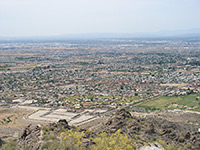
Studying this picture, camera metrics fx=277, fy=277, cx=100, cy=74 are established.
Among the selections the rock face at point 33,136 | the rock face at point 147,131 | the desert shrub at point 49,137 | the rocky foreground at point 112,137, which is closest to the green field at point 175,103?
the rocky foreground at point 112,137

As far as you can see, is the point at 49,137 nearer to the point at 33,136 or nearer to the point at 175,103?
the point at 33,136

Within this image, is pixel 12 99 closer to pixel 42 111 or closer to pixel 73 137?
pixel 42 111

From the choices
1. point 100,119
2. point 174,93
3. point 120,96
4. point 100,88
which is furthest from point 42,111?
point 174,93

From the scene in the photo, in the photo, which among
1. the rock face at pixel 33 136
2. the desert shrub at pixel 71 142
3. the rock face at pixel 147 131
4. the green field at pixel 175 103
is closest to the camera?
the desert shrub at pixel 71 142

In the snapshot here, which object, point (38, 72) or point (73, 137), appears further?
point (38, 72)

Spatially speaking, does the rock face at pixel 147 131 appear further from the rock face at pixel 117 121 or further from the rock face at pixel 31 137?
the rock face at pixel 31 137

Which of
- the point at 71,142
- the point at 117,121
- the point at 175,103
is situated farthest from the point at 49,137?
the point at 175,103
